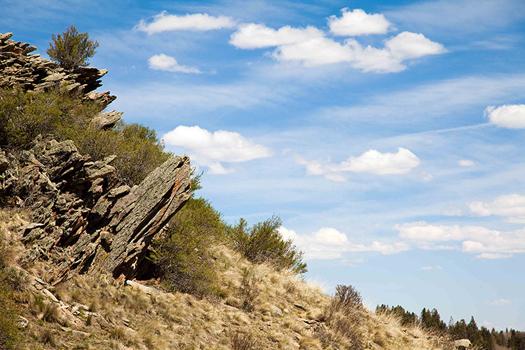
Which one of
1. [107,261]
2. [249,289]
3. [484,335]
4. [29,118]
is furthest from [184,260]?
[484,335]

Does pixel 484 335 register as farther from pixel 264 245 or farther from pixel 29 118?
pixel 29 118

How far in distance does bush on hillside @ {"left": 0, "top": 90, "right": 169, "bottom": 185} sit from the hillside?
Answer: 0.16 ft

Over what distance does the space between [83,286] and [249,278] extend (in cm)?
895

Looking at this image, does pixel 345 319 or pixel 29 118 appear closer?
pixel 29 118

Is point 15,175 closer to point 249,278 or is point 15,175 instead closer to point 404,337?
point 249,278

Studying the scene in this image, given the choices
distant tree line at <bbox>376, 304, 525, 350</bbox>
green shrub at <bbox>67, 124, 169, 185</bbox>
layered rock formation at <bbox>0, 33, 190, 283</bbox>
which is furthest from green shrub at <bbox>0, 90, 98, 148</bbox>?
distant tree line at <bbox>376, 304, 525, 350</bbox>

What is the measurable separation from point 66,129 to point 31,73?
6068mm

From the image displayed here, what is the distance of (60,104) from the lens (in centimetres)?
2211

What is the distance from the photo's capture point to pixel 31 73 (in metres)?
24.0

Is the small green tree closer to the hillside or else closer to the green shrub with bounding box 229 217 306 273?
the hillside

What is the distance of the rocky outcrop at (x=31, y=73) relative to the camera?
23.1 metres

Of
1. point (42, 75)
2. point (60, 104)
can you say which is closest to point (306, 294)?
point (60, 104)

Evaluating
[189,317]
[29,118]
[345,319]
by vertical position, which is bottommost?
[189,317]

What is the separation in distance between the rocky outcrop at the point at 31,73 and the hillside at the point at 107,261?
68 millimetres
